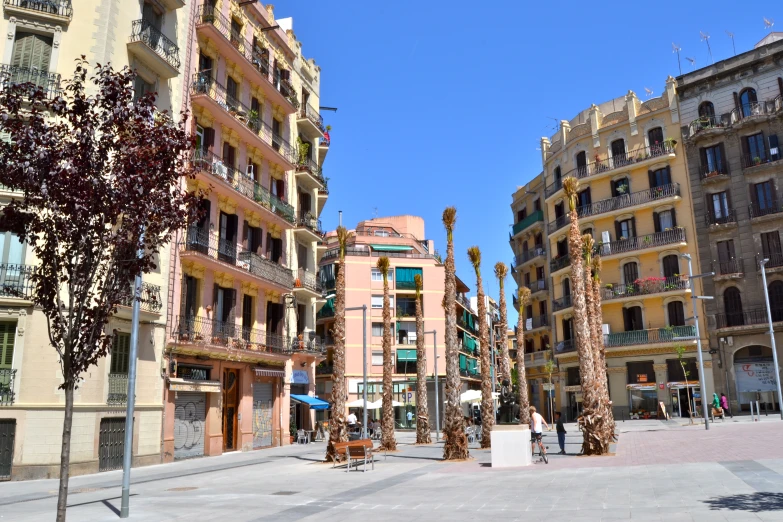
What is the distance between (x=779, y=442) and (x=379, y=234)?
2029 inches

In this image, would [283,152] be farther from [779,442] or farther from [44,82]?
[779,442]

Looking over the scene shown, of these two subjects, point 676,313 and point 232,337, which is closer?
point 232,337

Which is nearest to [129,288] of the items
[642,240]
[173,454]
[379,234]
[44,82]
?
[44,82]

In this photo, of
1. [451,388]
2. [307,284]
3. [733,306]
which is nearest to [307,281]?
[307,284]

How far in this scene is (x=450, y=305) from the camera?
80.2 ft

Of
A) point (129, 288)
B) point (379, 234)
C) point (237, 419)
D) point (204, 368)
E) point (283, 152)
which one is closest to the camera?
point (129, 288)

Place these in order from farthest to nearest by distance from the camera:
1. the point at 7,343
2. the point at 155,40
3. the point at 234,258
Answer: the point at 234,258 < the point at 155,40 < the point at 7,343

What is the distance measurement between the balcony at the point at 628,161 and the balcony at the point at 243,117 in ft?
71.9

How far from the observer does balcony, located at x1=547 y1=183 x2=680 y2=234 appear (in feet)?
161

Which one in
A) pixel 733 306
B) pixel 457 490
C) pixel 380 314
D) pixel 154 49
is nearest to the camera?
Answer: pixel 457 490

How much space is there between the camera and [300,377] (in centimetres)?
3791

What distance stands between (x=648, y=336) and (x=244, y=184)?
1249 inches

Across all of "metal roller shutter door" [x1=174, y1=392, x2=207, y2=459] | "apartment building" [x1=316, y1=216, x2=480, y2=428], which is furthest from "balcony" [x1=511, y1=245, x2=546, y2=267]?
"metal roller shutter door" [x1=174, y1=392, x2=207, y2=459]

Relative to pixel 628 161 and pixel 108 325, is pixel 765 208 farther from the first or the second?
pixel 108 325
